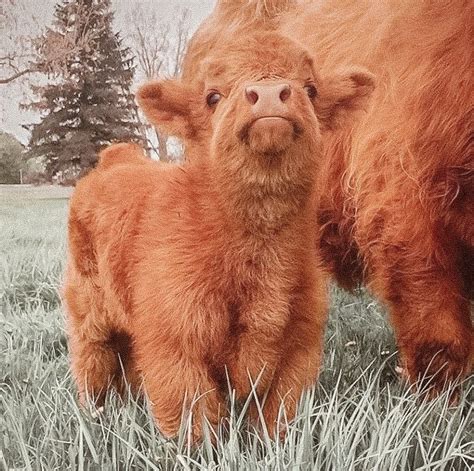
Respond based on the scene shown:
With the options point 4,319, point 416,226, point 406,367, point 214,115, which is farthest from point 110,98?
point 406,367

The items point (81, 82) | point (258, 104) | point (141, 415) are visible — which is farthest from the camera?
point (81, 82)

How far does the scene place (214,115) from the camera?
925mm

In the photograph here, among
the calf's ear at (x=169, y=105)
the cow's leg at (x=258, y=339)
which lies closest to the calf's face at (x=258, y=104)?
the calf's ear at (x=169, y=105)

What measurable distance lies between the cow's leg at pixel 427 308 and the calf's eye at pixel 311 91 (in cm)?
43

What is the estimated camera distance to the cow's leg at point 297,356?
3.32 feet

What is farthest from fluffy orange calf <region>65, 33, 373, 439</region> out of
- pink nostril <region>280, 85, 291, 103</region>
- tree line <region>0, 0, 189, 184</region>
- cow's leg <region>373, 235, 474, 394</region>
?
cow's leg <region>373, 235, 474, 394</region>

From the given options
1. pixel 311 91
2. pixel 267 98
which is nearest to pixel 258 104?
pixel 267 98

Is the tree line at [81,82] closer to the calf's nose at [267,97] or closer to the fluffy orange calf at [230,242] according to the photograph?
the fluffy orange calf at [230,242]

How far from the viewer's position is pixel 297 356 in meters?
1.02

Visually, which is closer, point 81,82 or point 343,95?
point 343,95

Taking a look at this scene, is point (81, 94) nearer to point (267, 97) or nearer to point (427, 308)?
point (267, 97)

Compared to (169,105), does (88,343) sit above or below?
below

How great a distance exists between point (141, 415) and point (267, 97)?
1.69ft

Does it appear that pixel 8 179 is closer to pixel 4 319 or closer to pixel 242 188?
pixel 4 319
